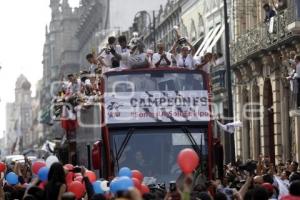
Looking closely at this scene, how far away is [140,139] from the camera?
2058 centimetres

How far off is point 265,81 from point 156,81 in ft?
62.8

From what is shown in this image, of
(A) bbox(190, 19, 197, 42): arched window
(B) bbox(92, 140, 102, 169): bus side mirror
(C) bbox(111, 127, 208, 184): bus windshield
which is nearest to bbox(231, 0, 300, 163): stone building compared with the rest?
(A) bbox(190, 19, 197, 42): arched window

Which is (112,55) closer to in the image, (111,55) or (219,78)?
(111,55)

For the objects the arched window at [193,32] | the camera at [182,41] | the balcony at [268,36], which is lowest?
the camera at [182,41]

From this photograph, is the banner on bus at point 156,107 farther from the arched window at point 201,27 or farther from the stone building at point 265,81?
the arched window at point 201,27

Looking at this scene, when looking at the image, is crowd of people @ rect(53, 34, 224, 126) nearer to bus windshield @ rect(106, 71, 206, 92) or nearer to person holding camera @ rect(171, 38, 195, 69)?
person holding camera @ rect(171, 38, 195, 69)

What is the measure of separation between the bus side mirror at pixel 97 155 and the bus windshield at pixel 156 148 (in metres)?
0.30

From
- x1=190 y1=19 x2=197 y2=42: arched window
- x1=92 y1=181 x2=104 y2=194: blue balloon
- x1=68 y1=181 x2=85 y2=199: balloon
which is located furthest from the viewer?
x1=190 y1=19 x2=197 y2=42: arched window

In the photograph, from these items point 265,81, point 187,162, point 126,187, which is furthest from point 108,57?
point 265,81

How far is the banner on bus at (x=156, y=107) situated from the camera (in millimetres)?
20891

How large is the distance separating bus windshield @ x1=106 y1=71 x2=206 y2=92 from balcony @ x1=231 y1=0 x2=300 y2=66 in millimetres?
11777

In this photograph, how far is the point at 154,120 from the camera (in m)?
20.8

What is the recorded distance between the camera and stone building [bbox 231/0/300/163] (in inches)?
1378

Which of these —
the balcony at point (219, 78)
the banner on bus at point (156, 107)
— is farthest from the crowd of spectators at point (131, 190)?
the balcony at point (219, 78)
